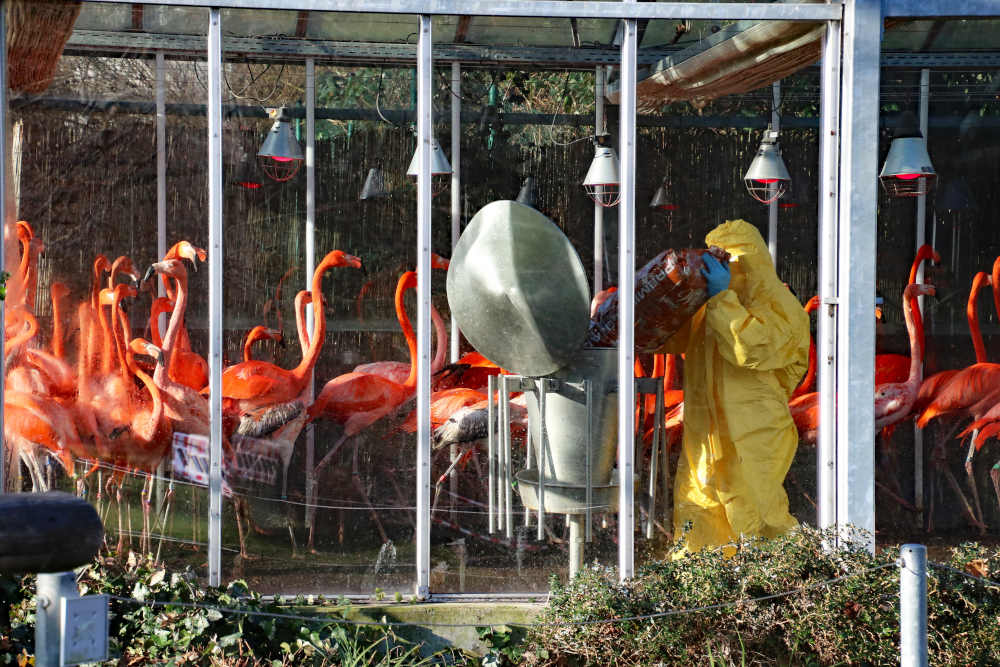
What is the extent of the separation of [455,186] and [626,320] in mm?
1049

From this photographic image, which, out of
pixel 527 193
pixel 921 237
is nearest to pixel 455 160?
pixel 527 193

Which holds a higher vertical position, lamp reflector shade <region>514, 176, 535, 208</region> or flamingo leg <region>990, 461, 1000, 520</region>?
lamp reflector shade <region>514, 176, 535, 208</region>

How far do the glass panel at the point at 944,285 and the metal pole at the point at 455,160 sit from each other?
2.17 meters

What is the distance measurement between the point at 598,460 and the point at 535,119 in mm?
1696

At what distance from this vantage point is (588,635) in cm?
489

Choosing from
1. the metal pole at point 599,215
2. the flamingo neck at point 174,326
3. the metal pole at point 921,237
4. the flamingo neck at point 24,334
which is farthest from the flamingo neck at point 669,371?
the flamingo neck at point 24,334

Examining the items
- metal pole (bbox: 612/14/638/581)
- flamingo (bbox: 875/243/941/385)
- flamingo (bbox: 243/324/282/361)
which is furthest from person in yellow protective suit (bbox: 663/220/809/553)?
flamingo (bbox: 243/324/282/361)

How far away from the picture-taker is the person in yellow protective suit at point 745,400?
227 inches

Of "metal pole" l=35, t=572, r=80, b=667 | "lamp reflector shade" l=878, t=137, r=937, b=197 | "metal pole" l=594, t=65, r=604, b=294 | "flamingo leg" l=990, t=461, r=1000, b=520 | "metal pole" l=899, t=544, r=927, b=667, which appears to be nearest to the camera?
"metal pole" l=35, t=572, r=80, b=667

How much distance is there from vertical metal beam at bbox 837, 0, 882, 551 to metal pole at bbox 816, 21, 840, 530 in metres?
0.06

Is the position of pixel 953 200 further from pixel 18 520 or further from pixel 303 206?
pixel 18 520

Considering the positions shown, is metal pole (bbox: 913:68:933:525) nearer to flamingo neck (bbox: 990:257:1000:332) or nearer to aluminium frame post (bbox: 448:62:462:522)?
flamingo neck (bbox: 990:257:1000:332)

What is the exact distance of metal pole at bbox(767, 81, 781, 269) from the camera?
19.1 ft

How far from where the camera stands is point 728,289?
5781 mm
